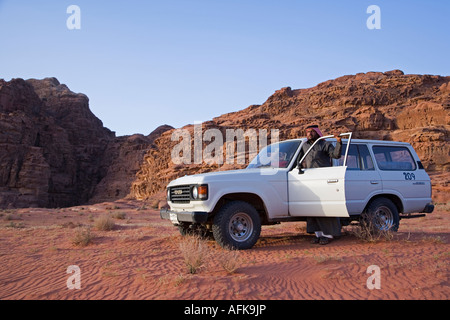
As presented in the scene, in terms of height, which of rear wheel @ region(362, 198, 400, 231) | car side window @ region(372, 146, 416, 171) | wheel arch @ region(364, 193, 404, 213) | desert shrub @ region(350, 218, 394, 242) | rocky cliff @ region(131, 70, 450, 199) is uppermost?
rocky cliff @ region(131, 70, 450, 199)

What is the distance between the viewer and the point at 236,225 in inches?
266

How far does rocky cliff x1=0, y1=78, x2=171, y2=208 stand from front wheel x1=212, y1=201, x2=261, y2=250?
158 feet

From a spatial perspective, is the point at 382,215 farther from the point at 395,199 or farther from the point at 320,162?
the point at 320,162

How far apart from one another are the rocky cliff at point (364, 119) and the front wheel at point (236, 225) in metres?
28.8

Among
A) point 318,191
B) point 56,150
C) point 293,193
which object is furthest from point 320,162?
point 56,150

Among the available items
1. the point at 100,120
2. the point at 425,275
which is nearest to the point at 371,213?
the point at 425,275

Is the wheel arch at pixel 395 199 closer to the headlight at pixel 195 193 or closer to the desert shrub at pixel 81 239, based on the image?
the headlight at pixel 195 193

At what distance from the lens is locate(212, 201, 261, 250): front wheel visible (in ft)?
21.3

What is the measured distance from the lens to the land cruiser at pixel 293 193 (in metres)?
6.51

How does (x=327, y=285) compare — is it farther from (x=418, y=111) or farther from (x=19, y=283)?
(x=418, y=111)

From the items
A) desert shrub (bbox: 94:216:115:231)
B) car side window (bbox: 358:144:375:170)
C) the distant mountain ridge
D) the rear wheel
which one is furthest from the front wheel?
the distant mountain ridge

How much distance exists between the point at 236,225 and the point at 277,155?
6.13 ft

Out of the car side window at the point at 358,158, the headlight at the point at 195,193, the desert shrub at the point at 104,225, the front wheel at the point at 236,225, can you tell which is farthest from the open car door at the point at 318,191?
the desert shrub at the point at 104,225

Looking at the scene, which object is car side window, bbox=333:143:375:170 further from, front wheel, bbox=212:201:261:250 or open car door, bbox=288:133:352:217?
front wheel, bbox=212:201:261:250
